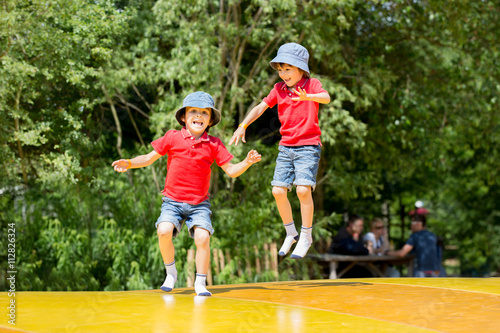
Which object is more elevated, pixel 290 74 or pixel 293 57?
pixel 293 57

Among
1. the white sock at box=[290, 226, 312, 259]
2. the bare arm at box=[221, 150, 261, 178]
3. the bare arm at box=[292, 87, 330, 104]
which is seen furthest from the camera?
the white sock at box=[290, 226, 312, 259]

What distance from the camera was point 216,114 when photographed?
15.5ft

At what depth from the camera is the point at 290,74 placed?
4.93 metres

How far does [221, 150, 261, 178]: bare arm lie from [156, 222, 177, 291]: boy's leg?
61cm

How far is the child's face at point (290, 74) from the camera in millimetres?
4919

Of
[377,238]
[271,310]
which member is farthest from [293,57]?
[377,238]

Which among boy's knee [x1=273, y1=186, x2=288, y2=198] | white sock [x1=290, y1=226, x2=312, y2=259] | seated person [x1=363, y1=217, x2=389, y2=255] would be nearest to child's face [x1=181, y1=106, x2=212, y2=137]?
boy's knee [x1=273, y1=186, x2=288, y2=198]

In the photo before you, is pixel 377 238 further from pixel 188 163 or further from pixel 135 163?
pixel 135 163

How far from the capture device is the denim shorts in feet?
15.7

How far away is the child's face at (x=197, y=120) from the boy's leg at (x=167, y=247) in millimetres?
733

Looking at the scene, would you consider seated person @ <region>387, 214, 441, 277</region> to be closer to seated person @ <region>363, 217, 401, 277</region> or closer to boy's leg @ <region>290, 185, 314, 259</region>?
seated person @ <region>363, 217, 401, 277</region>

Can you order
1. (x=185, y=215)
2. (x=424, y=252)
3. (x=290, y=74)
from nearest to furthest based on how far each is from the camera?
1. (x=185, y=215)
2. (x=290, y=74)
3. (x=424, y=252)

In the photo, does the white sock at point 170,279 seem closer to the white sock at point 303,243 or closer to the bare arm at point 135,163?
the bare arm at point 135,163

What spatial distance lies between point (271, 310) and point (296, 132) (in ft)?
5.25
